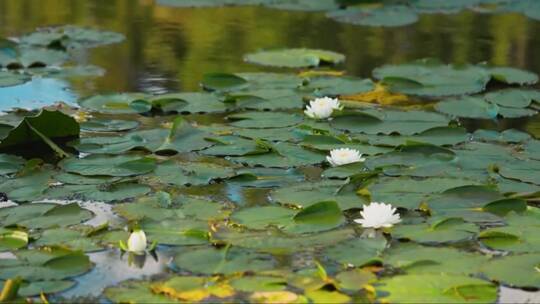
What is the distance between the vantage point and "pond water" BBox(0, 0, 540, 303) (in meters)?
2.17

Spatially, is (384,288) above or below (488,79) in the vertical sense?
below

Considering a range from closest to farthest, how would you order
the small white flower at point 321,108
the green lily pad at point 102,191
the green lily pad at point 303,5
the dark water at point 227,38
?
the green lily pad at point 102,191 < the small white flower at point 321,108 < the dark water at point 227,38 < the green lily pad at point 303,5

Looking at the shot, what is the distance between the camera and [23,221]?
250cm

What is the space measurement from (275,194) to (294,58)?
5.81 ft

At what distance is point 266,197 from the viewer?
2.71 metres

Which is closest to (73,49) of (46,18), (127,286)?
(46,18)

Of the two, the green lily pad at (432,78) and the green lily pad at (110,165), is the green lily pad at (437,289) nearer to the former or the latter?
the green lily pad at (110,165)

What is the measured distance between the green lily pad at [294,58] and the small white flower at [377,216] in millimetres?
1895

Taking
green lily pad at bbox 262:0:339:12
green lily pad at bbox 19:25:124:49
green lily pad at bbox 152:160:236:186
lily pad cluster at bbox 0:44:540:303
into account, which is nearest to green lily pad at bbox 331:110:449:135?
lily pad cluster at bbox 0:44:540:303

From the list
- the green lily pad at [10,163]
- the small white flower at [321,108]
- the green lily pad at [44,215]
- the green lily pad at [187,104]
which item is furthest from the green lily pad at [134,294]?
the green lily pad at [187,104]

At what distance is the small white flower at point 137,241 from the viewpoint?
2.30 m

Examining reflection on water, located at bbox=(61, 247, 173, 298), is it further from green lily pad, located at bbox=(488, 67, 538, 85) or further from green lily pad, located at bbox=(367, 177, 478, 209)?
green lily pad, located at bbox=(488, 67, 538, 85)

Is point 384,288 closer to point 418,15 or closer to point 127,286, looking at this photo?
point 127,286

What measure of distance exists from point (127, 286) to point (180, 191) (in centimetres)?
66
